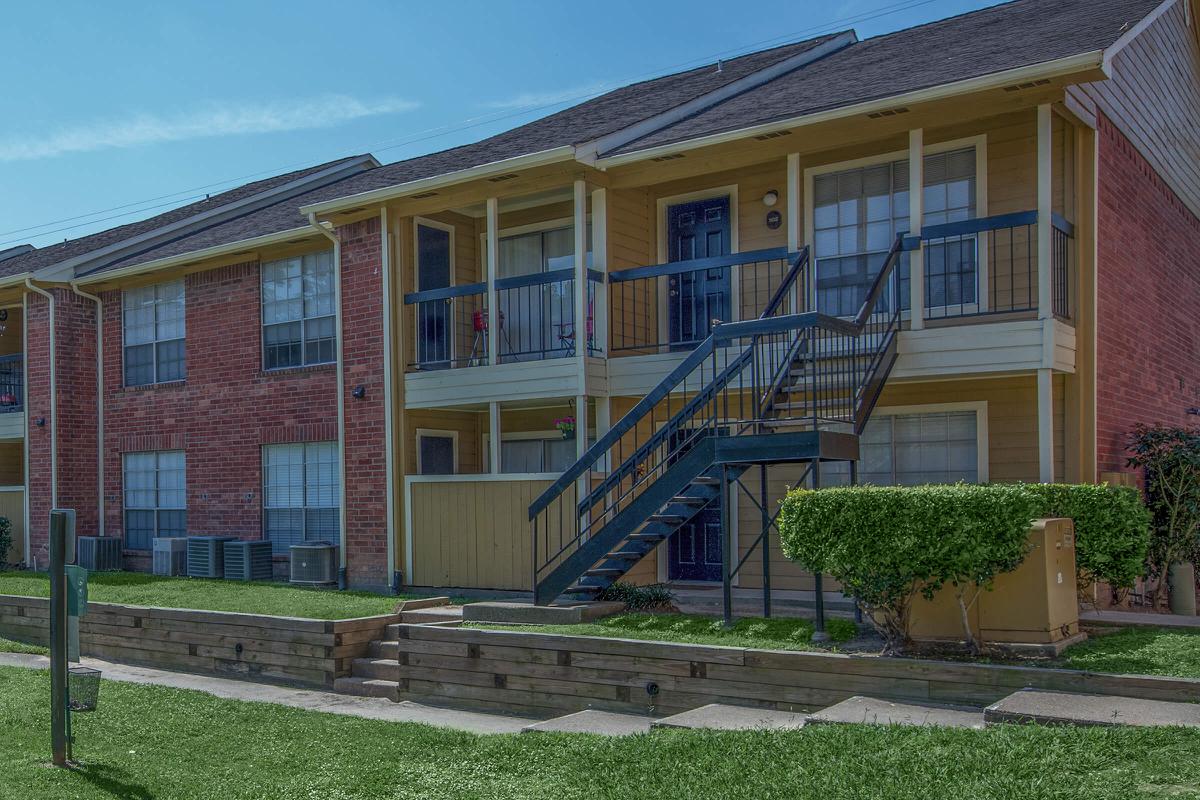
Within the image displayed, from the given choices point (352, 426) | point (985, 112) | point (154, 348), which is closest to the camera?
point (985, 112)

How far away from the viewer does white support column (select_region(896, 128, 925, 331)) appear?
1123 cm

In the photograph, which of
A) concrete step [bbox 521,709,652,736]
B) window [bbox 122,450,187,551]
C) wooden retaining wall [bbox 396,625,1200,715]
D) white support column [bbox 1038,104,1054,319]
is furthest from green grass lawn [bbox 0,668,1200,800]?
window [bbox 122,450,187,551]

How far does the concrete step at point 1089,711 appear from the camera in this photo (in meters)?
6.31

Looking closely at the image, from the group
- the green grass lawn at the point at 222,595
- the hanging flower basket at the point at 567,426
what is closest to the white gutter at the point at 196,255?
the hanging flower basket at the point at 567,426

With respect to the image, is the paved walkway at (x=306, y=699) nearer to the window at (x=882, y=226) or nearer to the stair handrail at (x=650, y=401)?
the stair handrail at (x=650, y=401)

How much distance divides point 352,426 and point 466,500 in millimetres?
2349

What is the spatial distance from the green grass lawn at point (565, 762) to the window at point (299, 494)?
7428mm

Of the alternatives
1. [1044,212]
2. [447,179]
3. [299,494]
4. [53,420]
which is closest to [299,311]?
[299,494]

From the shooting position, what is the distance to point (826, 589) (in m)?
12.5

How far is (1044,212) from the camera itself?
1063cm

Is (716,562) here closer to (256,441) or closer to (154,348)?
(256,441)

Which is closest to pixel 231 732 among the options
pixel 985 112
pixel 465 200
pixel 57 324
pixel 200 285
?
pixel 465 200

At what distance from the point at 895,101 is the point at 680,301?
3.92m

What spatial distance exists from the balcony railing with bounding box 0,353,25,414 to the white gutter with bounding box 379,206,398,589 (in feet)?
29.7
